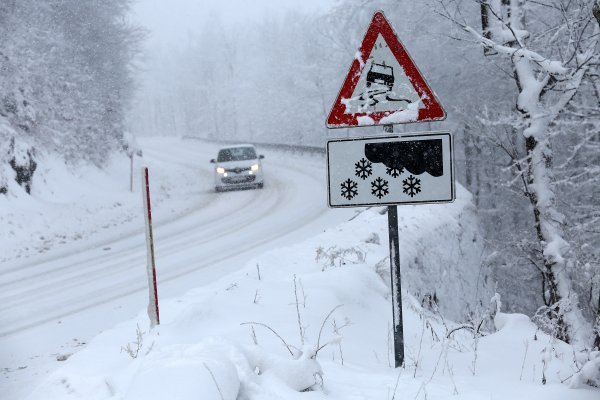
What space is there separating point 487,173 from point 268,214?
13931 millimetres

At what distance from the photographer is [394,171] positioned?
405 centimetres

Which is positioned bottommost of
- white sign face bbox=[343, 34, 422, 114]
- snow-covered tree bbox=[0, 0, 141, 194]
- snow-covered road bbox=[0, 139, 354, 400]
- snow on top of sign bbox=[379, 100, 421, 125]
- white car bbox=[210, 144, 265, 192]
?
snow-covered road bbox=[0, 139, 354, 400]

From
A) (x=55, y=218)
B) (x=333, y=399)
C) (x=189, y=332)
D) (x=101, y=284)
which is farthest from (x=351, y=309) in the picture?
(x=55, y=218)

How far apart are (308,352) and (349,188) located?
1240mm

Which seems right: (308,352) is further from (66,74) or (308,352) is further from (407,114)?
(66,74)

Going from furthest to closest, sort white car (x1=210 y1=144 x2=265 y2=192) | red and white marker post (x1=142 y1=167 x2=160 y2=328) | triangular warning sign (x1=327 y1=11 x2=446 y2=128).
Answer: white car (x1=210 y1=144 x2=265 y2=192), red and white marker post (x1=142 y1=167 x2=160 y2=328), triangular warning sign (x1=327 y1=11 x2=446 y2=128)

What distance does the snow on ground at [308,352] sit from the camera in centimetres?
330

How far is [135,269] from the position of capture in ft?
33.2

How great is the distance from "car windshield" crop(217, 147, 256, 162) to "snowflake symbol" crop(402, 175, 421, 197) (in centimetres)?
1798

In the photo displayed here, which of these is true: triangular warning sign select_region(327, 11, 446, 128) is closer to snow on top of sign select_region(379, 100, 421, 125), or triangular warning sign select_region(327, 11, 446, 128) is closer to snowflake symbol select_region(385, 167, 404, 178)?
snow on top of sign select_region(379, 100, 421, 125)

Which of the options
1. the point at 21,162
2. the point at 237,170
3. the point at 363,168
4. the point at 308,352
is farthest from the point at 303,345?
the point at 237,170

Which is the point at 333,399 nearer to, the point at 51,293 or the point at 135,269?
the point at 51,293

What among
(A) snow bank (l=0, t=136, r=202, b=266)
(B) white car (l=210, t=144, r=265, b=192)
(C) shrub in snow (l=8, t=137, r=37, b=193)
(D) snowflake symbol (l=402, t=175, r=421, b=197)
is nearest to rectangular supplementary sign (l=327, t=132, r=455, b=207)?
(D) snowflake symbol (l=402, t=175, r=421, b=197)

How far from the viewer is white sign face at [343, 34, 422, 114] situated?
3.97 meters
